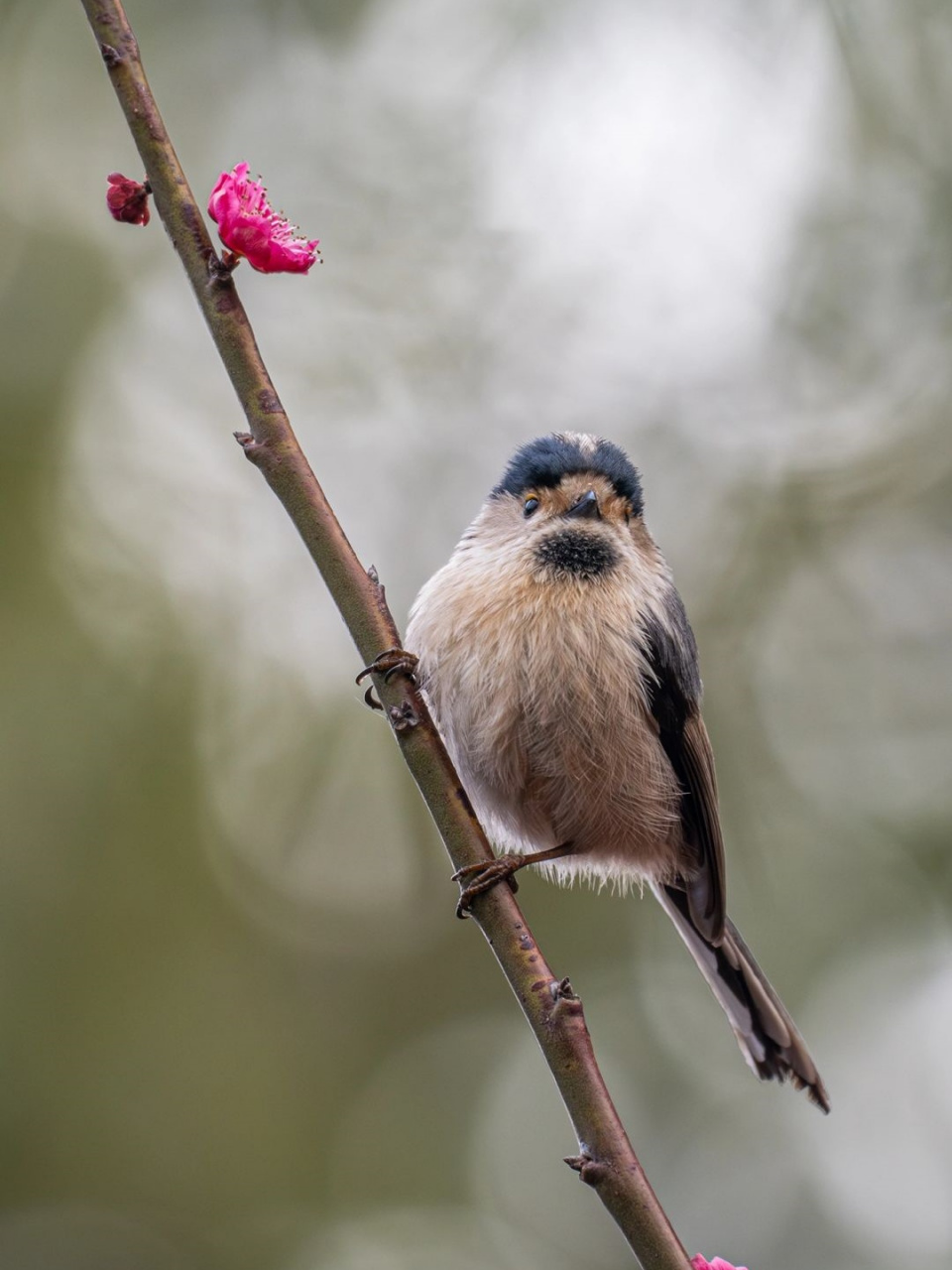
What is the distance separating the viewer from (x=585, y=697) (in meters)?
2.80

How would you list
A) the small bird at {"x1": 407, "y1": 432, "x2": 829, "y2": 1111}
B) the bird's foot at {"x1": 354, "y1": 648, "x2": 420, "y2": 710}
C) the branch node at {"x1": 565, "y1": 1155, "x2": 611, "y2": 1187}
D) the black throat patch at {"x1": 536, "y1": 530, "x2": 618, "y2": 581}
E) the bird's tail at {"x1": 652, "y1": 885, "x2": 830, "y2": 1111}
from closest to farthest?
the branch node at {"x1": 565, "y1": 1155, "x2": 611, "y2": 1187} < the bird's foot at {"x1": 354, "y1": 648, "x2": 420, "y2": 710} < the small bird at {"x1": 407, "y1": 432, "x2": 829, "y2": 1111} < the black throat patch at {"x1": 536, "y1": 530, "x2": 618, "y2": 581} < the bird's tail at {"x1": 652, "y1": 885, "x2": 830, "y2": 1111}

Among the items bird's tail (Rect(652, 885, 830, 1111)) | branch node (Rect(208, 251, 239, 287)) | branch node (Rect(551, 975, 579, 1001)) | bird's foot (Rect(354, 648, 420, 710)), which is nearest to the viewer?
branch node (Rect(551, 975, 579, 1001))

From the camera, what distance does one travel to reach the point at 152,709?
5320 mm

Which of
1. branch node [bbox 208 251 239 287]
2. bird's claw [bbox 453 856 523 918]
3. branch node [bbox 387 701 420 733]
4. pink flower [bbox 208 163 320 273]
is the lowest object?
bird's claw [bbox 453 856 523 918]

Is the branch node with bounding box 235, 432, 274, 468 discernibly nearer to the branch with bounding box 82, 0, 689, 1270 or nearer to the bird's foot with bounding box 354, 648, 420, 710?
the branch with bounding box 82, 0, 689, 1270

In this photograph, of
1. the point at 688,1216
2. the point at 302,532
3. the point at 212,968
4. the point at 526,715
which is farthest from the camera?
the point at 688,1216

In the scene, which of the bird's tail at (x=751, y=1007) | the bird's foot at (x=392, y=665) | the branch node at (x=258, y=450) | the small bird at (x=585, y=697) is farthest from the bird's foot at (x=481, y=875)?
the bird's tail at (x=751, y=1007)

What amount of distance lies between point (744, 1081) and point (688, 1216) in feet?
2.38

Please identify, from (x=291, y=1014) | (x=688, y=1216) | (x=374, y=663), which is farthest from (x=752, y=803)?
(x=374, y=663)

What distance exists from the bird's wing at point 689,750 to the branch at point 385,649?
1073 mm

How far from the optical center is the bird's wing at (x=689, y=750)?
3000 mm

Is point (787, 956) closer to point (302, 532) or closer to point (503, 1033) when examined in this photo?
point (503, 1033)

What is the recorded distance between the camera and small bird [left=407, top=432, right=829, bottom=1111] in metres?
2.80

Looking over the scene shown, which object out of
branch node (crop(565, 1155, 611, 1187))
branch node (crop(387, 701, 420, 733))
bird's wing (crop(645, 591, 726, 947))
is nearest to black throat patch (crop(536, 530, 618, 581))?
bird's wing (crop(645, 591, 726, 947))
